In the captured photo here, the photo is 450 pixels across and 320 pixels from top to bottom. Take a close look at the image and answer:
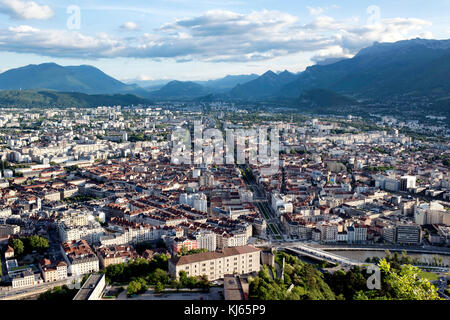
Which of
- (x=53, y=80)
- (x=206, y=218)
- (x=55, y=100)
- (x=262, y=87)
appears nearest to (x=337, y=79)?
(x=262, y=87)

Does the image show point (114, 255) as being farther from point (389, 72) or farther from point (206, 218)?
point (389, 72)

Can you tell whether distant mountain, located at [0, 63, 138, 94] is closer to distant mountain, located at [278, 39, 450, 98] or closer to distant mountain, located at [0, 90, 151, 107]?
distant mountain, located at [0, 90, 151, 107]

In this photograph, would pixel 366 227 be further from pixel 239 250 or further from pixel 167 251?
pixel 167 251

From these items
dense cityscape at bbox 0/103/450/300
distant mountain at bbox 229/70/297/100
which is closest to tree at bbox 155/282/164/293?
dense cityscape at bbox 0/103/450/300

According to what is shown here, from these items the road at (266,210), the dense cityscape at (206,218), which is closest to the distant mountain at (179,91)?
the dense cityscape at (206,218)

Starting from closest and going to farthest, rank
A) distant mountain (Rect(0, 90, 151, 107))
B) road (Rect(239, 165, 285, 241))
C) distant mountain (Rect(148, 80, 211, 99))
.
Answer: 1. road (Rect(239, 165, 285, 241))
2. distant mountain (Rect(0, 90, 151, 107))
3. distant mountain (Rect(148, 80, 211, 99))

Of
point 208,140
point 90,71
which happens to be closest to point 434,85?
point 208,140
